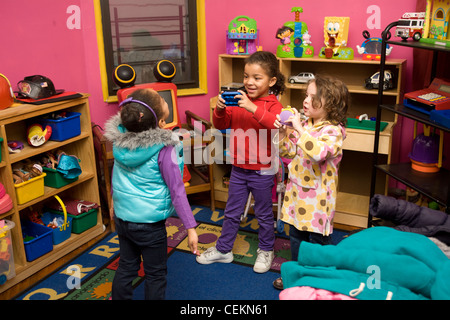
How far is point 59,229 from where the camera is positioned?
2662mm

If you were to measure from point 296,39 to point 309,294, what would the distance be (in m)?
2.36

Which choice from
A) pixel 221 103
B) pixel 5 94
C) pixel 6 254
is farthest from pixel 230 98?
pixel 6 254

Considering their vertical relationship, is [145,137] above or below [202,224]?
above

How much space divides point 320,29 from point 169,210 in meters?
2.03

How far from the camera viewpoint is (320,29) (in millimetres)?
3258

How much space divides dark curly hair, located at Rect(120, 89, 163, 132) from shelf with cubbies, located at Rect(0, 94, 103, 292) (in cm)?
85

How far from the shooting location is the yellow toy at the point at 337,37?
2994mm

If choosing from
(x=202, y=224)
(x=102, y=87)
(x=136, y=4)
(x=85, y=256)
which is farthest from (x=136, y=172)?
(x=136, y=4)

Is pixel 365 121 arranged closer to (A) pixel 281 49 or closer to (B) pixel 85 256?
(A) pixel 281 49

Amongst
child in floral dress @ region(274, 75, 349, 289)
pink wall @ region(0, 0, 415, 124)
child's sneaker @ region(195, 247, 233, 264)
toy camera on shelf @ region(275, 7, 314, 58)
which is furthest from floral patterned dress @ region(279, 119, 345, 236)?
pink wall @ region(0, 0, 415, 124)

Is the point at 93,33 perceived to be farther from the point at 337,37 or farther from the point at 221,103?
the point at 337,37

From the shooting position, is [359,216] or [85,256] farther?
[359,216]

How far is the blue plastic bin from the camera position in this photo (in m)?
A: 2.66
